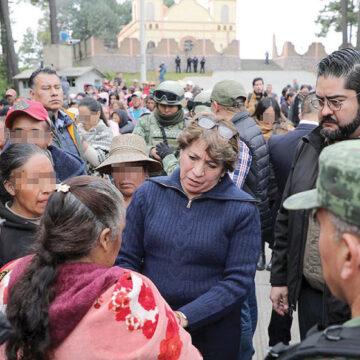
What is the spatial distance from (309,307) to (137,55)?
2020 inches

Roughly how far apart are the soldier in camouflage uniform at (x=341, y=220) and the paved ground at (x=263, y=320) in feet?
9.53

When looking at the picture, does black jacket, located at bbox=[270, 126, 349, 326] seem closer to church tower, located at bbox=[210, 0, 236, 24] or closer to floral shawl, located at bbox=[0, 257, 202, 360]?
Answer: floral shawl, located at bbox=[0, 257, 202, 360]

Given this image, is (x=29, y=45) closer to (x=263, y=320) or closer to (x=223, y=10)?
(x=223, y=10)

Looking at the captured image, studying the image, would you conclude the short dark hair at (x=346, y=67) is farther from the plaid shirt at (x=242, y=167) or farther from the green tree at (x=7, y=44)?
the green tree at (x=7, y=44)

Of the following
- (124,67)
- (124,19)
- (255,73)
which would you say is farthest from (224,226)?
(124,19)

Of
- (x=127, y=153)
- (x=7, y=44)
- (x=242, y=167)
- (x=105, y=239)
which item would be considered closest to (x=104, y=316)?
(x=105, y=239)

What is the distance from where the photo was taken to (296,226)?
267cm

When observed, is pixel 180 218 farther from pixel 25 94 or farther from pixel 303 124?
pixel 25 94

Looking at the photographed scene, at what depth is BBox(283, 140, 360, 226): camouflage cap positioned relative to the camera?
1.20m

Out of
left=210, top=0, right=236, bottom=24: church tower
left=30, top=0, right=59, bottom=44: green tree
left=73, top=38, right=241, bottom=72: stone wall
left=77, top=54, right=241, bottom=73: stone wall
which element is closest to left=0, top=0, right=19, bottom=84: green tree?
left=30, top=0, right=59, bottom=44: green tree

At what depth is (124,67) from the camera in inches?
2018

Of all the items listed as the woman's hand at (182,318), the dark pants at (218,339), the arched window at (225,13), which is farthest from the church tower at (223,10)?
the woman's hand at (182,318)

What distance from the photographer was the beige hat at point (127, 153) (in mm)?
3434

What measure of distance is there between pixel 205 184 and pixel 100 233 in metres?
0.92
